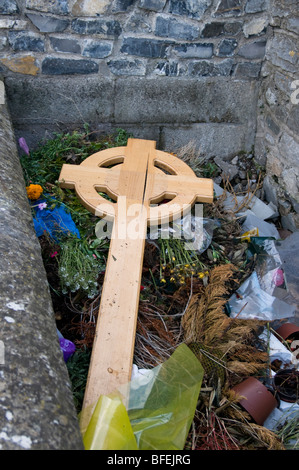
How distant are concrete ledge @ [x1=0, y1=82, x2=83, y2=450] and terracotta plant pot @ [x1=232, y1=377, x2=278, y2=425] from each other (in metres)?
0.94

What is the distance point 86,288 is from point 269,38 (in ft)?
7.69

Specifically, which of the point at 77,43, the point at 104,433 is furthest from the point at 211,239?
the point at 77,43

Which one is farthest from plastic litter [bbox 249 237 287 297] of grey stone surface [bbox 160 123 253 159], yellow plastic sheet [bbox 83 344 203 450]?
grey stone surface [bbox 160 123 253 159]

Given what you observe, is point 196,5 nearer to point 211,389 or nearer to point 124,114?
point 124,114

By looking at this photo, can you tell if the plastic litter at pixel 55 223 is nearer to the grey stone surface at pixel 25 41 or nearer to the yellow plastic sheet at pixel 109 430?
the yellow plastic sheet at pixel 109 430

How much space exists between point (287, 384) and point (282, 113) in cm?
193

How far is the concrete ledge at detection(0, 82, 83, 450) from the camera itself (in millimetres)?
1176

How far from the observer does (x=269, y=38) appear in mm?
3121

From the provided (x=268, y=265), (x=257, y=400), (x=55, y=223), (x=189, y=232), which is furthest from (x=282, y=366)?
(x=55, y=223)

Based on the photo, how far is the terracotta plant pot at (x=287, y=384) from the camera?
2057 millimetres

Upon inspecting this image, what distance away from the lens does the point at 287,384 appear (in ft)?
6.98

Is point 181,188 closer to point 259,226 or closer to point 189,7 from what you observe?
point 259,226

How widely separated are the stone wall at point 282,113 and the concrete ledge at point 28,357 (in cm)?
199
